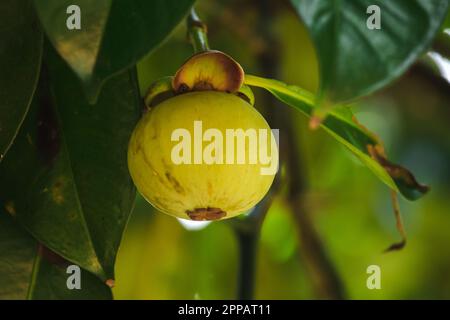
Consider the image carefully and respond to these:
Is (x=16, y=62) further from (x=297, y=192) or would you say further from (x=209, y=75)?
(x=297, y=192)

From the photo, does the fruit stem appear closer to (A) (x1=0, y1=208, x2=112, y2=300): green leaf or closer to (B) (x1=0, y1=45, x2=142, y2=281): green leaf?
(B) (x1=0, y1=45, x2=142, y2=281): green leaf

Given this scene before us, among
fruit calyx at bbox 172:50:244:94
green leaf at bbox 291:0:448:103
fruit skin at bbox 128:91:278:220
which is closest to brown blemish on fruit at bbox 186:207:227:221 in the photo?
fruit skin at bbox 128:91:278:220

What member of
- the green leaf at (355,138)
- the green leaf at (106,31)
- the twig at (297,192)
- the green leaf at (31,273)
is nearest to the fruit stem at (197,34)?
the green leaf at (355,138)

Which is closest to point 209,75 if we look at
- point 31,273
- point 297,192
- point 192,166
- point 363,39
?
point 192,166

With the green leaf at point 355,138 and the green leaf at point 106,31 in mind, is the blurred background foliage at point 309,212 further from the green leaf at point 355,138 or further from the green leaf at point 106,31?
the green leaf at point 106,31
